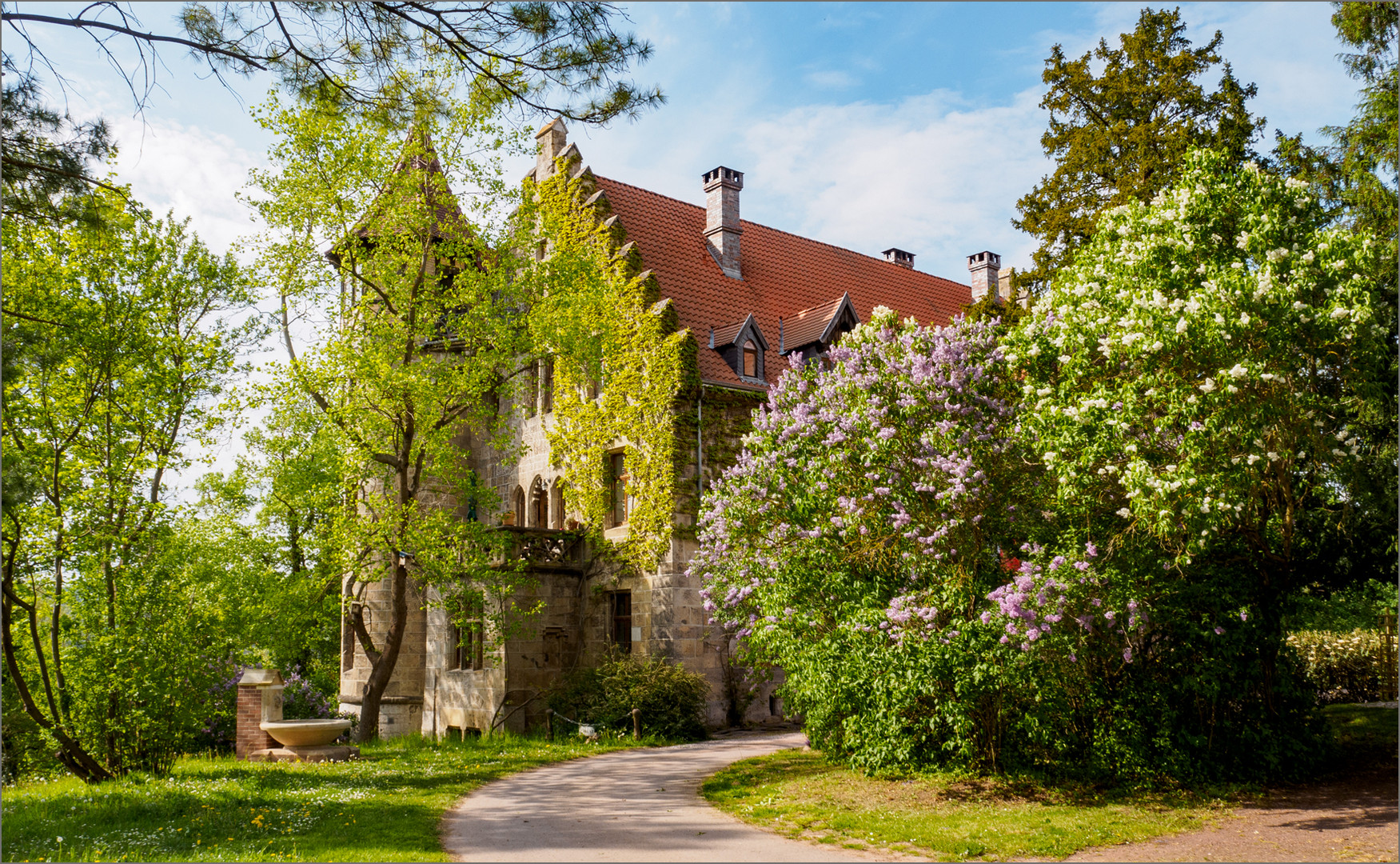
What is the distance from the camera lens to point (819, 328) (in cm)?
2500

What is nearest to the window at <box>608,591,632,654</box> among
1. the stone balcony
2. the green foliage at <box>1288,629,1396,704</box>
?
the stone balcony

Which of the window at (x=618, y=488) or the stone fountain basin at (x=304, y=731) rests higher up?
the window at (x=618, y=488)

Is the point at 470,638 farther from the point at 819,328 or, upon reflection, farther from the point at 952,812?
the point at 952,812

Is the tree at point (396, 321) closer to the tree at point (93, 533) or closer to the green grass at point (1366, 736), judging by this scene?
the tree at point (93, 533)

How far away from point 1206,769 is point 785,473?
625 centimetres

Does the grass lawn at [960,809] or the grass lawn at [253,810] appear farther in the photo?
the grass lawn at [960,809]

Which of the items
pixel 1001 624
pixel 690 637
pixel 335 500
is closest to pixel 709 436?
pixel 690 637

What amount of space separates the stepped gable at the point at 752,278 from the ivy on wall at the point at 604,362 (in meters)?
0.86

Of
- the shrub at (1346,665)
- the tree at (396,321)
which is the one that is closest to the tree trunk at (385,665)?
the tree at (396,321)

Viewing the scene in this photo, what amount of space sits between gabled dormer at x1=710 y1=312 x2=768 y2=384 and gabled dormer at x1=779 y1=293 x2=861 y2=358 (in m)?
1.00

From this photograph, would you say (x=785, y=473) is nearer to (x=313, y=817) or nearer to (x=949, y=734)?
(x=949, y=734)

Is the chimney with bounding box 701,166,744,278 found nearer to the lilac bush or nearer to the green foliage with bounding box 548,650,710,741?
the green foliage with bounding box 548,650,710,741

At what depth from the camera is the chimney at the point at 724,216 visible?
2730cm

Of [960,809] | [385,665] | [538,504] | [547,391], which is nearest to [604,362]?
[547,391]
